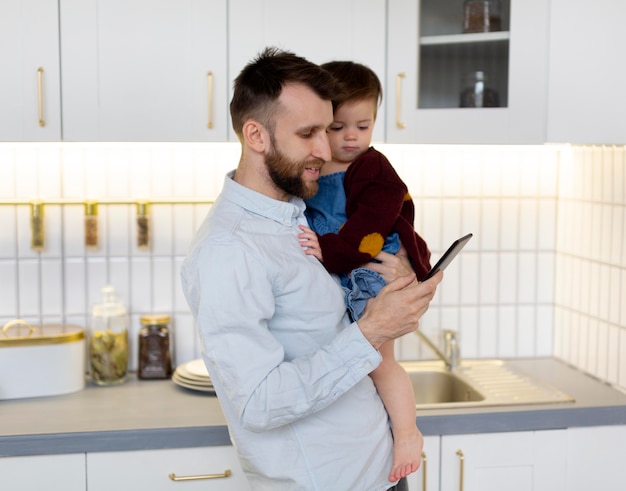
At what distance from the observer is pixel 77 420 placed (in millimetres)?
2141

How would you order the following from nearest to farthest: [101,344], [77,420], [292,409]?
[292,409] < [77,420] < [101,344]

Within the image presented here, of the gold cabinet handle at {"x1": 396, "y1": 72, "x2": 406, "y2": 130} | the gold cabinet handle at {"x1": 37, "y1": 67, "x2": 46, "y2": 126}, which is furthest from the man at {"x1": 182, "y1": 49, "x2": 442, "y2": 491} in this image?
the gold cabinet handle at {"x1": 37, "y1": 67, "x2": 46, "y2": 126}

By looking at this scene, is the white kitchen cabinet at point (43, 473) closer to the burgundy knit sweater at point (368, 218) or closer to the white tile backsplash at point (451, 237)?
the white tile backsplash at point (451, 237)

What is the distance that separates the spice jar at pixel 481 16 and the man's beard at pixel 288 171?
36.8 inches

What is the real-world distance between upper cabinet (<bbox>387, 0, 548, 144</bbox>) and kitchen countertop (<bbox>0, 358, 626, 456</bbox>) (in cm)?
73

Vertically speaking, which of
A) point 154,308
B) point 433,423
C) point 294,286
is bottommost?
point 433,423

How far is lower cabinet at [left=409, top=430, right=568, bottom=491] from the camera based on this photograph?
2191mm

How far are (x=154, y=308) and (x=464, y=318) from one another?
1009 millimetres

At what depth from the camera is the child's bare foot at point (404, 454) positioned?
1.75m

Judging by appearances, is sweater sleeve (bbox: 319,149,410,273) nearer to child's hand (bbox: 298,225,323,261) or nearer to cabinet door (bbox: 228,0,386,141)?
child's hand (bbox: 298,225,323,261)

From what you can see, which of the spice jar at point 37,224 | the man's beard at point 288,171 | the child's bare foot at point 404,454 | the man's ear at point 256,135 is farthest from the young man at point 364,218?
the spice jar at point 37,224

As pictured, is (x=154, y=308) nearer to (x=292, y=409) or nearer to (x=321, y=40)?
(x=321, y=40)

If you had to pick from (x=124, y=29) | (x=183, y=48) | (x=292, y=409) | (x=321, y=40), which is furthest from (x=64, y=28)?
(x=292, y=409)

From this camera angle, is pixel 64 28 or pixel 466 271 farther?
pixel 466 271
